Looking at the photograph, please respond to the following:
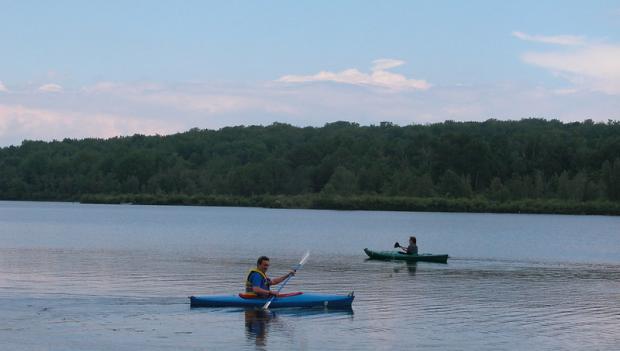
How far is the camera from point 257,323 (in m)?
23.0

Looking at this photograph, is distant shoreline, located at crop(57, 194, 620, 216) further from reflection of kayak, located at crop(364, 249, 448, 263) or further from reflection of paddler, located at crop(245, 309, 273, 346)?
reflection of paddler, located at crop(245, 309, 273, 346)

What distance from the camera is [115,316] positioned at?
23.7 meters

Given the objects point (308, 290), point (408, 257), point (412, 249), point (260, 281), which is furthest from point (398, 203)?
point (260, 281)

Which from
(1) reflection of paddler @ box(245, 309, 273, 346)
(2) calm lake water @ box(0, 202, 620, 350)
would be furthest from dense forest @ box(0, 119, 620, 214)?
A: (1) reflection of paddler @ box(245, 309, 273, 346)

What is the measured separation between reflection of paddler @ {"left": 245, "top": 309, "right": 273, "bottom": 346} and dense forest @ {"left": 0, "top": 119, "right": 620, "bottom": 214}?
105 metres

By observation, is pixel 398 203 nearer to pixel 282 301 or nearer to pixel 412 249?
pixel 412 249

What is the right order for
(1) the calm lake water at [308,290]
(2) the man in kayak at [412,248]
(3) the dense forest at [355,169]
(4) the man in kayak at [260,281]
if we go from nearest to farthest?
(1) the calm lake water at [308,290], (4) the man in kayak at [260,281], (2) the man in kayak at [412,248], (3) the dense forest at [355,169]

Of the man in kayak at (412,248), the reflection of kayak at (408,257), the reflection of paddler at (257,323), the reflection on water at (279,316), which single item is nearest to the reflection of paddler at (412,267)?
the reflection of kayak at (408,257)

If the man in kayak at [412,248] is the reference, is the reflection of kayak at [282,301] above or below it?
below

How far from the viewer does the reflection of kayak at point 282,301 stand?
2488 cm

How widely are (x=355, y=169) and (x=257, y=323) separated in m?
130

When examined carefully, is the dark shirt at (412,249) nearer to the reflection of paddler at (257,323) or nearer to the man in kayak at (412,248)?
the man in kayak at (412,248)

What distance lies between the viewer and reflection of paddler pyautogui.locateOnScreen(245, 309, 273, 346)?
2136cm

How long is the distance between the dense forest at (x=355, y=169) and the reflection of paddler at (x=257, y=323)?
105008 mm
